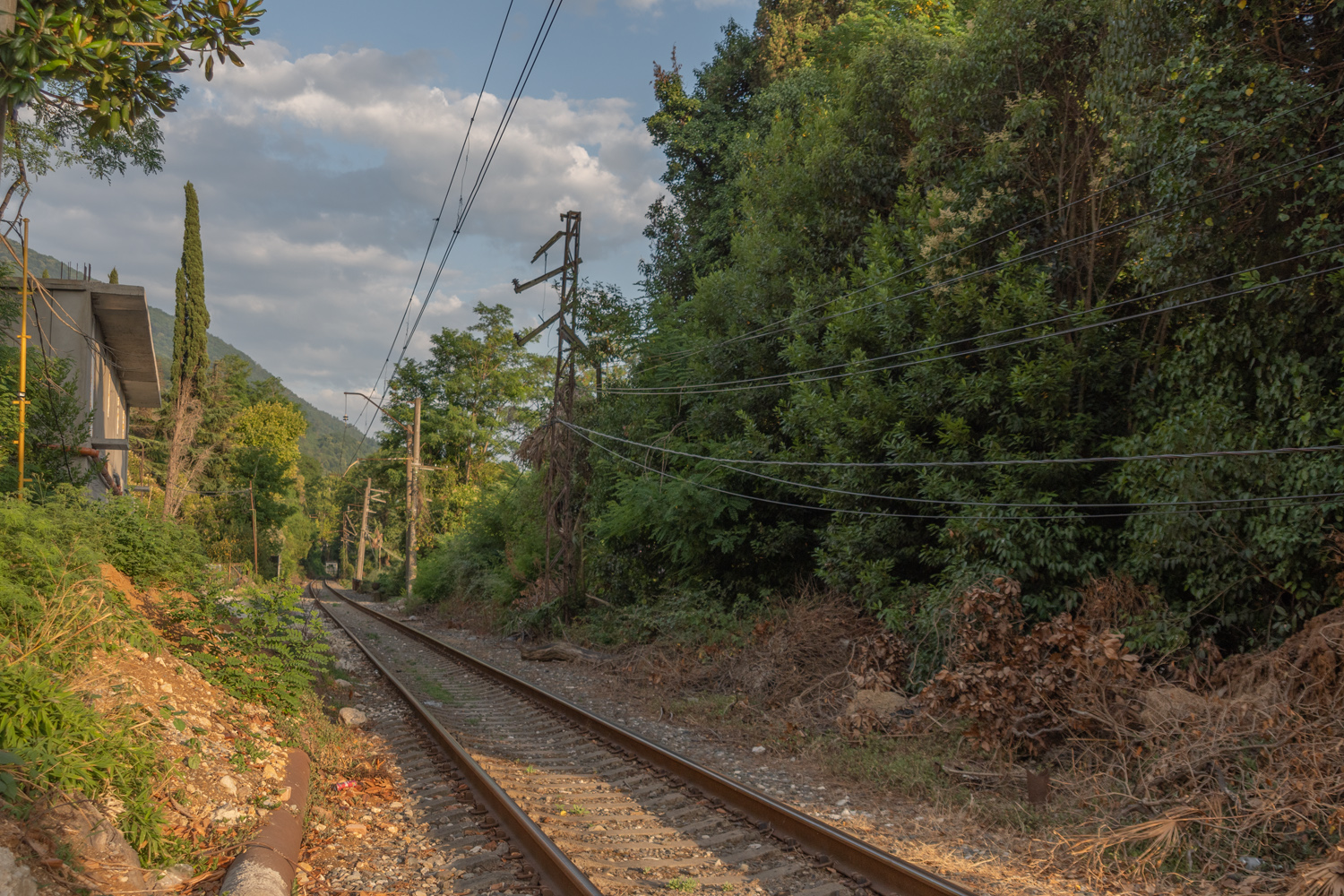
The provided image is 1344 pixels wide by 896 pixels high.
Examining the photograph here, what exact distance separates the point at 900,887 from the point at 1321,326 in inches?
249

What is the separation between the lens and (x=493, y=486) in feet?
92.3

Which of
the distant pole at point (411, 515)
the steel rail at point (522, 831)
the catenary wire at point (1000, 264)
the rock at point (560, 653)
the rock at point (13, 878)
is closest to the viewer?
the rock at point (13, 878)

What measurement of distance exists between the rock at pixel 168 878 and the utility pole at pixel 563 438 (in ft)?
47.1

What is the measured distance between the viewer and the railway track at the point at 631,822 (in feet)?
16.2

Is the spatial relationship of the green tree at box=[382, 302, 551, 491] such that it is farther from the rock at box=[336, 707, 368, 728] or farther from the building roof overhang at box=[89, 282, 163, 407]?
the rock at box=[336, 707, 368, 728]

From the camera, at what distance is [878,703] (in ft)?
30.2

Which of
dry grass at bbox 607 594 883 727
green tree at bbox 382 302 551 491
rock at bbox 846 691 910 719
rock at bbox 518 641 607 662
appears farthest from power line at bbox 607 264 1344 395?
green tree at bbox 382 302 551 491

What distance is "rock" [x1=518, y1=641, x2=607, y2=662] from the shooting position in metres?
16.1

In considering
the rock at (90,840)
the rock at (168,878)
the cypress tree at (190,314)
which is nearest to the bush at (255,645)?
the rock at (168,878)

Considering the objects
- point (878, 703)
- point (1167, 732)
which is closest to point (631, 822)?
point (878, 703)

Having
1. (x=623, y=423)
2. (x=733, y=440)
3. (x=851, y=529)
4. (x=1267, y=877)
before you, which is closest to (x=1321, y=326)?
(x=1267, y=877)

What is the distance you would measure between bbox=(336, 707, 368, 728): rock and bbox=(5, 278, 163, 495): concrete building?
7.22m

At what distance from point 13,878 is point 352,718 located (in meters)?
6.23

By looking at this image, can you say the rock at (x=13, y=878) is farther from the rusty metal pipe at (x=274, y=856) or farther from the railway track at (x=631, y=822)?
the railway track at (x=631, y=822)
